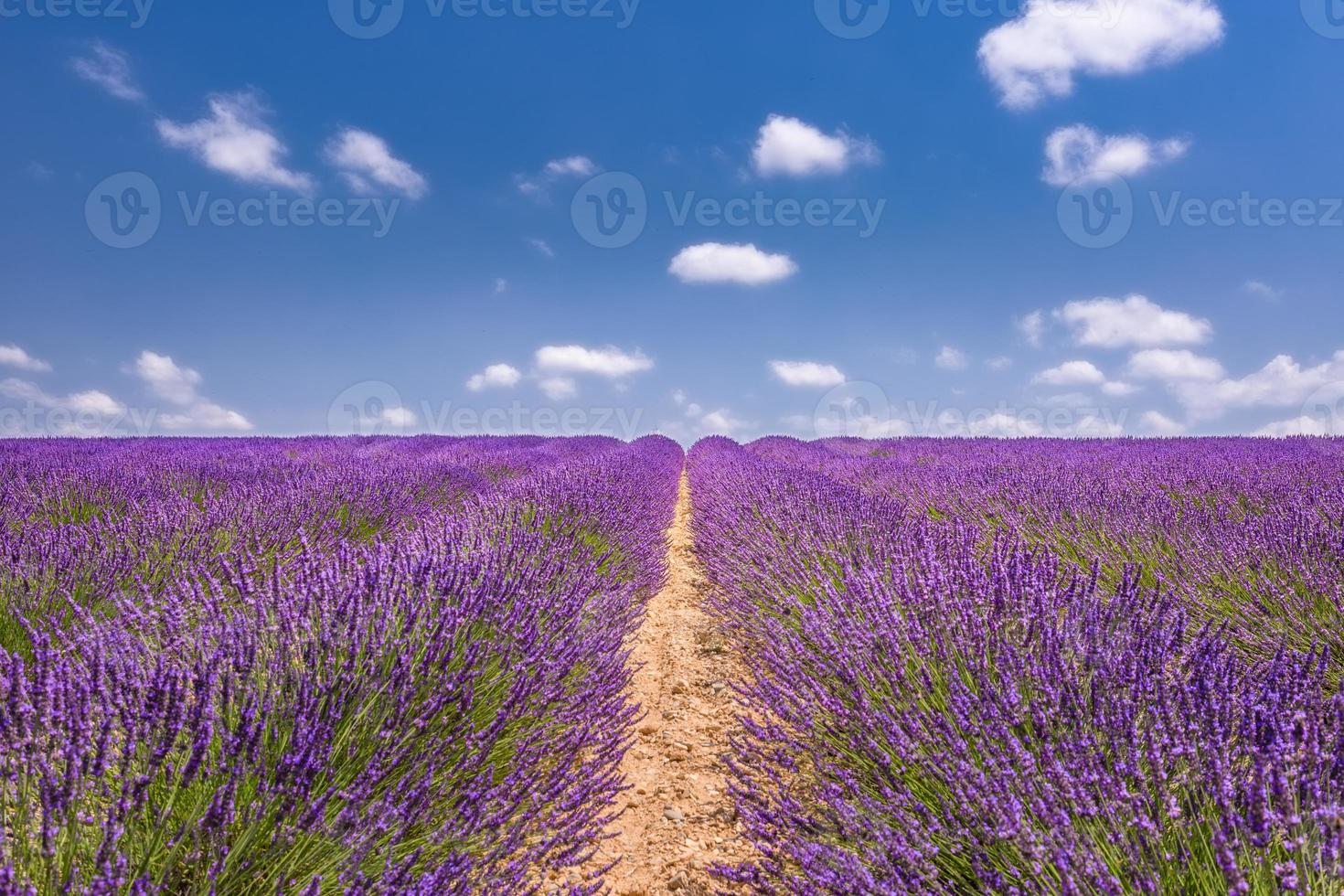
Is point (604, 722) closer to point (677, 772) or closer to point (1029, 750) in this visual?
point (677, 772)

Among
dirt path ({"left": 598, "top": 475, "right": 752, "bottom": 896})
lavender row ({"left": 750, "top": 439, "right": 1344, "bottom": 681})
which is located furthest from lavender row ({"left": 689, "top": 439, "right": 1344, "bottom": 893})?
lavender row ({"left": 750, "top": 439, "right": 1344, "bottom": 681})

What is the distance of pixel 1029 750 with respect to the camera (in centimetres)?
136

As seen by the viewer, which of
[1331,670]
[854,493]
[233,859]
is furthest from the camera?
[854,493]

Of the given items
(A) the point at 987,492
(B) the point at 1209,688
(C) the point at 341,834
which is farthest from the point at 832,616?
(A) the point at 987,492

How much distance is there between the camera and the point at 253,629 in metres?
1.58

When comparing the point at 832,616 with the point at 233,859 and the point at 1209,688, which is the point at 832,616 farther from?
the point at 233,859

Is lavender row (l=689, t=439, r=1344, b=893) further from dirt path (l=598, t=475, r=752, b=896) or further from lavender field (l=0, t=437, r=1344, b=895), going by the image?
dirt path (l=598, t=475, r=752, b=896)

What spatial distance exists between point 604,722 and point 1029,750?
47.2 inches

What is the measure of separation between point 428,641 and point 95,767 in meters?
0.73

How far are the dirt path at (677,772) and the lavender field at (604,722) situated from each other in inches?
1.2

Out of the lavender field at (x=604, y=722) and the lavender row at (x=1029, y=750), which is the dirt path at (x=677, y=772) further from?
the lavender row at (x=1029, y=750)

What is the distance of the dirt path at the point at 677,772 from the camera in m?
1.71

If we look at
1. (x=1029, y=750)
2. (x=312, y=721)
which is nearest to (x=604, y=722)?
(x=312, y=721)

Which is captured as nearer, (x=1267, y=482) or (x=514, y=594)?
(x=514, y=594)
